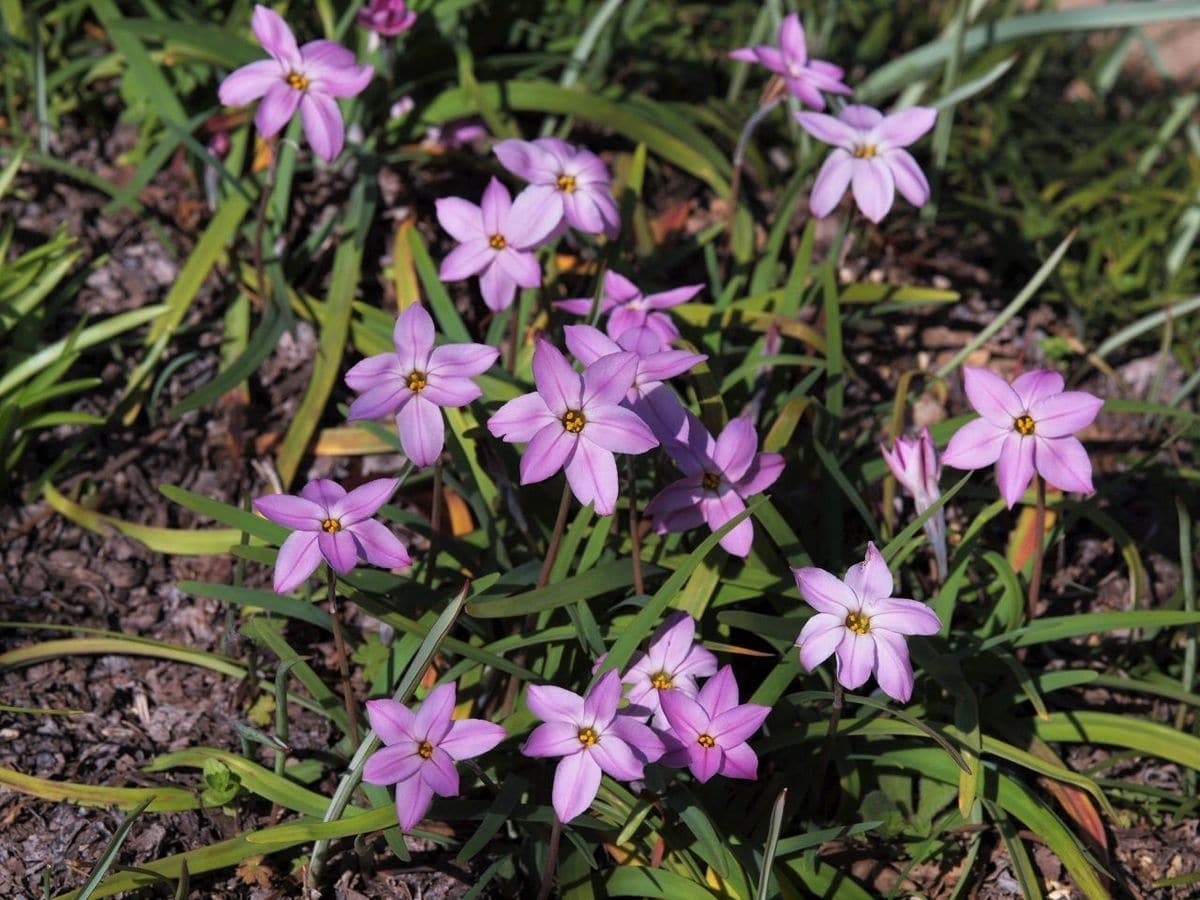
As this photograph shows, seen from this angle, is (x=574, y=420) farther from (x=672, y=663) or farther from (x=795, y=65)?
(x=795, y=65)

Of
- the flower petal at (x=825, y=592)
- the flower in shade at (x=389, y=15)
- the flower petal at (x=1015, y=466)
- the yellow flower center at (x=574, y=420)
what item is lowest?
the flower petal at (x=825, y=592)

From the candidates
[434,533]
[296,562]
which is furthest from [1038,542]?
[296,562]

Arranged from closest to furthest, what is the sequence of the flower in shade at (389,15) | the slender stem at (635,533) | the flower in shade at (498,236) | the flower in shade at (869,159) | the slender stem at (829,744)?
the slender stem at (829,744) → the slender stem at (635,533) → the flower in shade at (498,236) → the flower in shade at (869,159) → the flower in shade at (389,15)

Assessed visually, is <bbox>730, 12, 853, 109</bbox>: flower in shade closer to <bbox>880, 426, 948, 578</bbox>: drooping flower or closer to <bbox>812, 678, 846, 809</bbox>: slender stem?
<bbox>880, 426, 948, 578</bbox>: drooping flower

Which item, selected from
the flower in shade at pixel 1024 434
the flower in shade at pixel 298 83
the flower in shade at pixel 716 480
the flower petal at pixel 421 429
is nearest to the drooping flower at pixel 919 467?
the flower in shade at pixel 1024 434

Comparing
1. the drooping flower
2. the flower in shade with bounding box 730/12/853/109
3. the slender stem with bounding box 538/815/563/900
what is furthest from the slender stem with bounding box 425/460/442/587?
the flower in shade with bounding box 730/12/853/109

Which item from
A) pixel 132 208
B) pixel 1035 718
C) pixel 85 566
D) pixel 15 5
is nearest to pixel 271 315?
pixel 132 208

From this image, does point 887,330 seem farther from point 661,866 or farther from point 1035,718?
point 661,866

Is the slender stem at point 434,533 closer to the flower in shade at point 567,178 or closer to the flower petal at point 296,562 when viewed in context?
the flower petal at point 296,562
